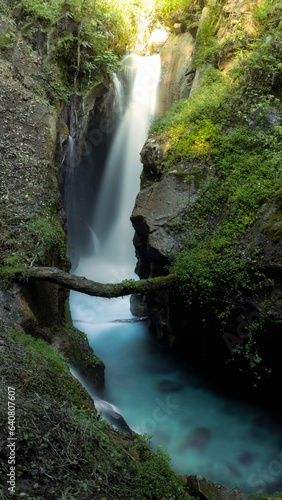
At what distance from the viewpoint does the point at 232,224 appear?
7.92 metres

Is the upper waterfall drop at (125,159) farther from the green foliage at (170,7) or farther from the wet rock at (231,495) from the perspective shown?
the wet rock at (231,495)

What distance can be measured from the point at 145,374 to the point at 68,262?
415 cm

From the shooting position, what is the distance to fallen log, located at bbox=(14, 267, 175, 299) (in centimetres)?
629

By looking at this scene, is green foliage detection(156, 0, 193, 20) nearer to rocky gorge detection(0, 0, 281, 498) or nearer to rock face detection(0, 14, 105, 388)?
rocky gorge detection(0, 0, 281, 498)

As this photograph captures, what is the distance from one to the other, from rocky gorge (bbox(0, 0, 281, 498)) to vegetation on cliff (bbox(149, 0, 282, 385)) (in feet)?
0.18

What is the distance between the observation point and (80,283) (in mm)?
6543

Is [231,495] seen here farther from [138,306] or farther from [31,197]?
[138,306]

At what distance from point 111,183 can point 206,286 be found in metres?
11.1

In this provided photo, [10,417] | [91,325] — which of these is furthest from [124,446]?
[91,325]

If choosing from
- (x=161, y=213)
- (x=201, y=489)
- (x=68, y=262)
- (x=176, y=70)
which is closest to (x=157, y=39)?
(x=176, y=70)

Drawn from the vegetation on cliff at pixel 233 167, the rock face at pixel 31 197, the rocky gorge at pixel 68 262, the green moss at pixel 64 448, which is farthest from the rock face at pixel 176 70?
the green moss at pixel 64 448

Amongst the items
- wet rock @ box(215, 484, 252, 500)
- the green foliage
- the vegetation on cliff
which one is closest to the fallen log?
the vegetation on cliff

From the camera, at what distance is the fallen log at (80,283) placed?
20.6ft

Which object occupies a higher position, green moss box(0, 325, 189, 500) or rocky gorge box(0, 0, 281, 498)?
rocky gorge box(0, 0, 281, 498)
